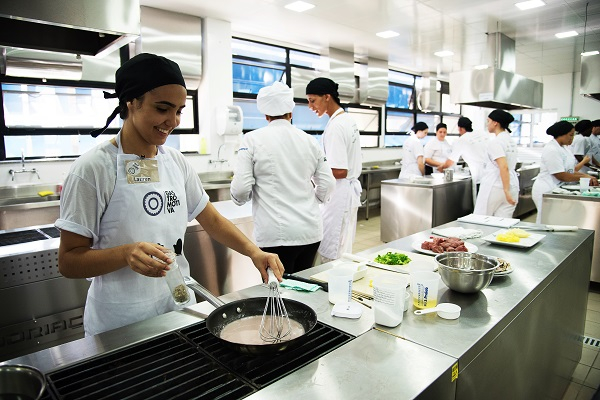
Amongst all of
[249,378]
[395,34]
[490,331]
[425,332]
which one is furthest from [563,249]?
[395,34]

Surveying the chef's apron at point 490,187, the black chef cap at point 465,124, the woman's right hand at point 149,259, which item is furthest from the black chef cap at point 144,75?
the black chef cap at point 465,124

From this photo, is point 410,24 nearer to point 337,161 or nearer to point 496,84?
point 496,84

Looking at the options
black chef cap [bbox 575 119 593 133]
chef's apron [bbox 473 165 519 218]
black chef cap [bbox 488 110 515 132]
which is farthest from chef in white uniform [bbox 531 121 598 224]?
black chef cap [bbox 575 119 593 133]

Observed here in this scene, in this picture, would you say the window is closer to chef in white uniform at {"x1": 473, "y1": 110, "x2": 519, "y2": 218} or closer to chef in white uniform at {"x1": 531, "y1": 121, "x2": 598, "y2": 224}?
chef in white uniform at {"x1": 473, "y1": 110, "x2": 519, "y2": 218}

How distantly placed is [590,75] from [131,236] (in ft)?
20.8

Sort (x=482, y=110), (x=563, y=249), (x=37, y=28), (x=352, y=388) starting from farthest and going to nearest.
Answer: (x=482, y=110)
(x=563, y=249)
(x=37, y=28)
(x=352, y=388)

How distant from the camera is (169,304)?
4.51 feet

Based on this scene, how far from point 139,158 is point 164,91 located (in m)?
0.24

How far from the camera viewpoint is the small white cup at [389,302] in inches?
45.8

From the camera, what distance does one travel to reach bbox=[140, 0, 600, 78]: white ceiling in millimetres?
4473

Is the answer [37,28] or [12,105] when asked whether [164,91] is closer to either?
[37,28]

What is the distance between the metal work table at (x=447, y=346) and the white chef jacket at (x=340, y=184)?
1199mm

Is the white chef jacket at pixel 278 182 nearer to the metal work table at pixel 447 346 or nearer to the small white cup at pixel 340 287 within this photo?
the metal work table at pixel 447 346

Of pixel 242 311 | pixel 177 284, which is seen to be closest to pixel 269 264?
pixel 242 311
